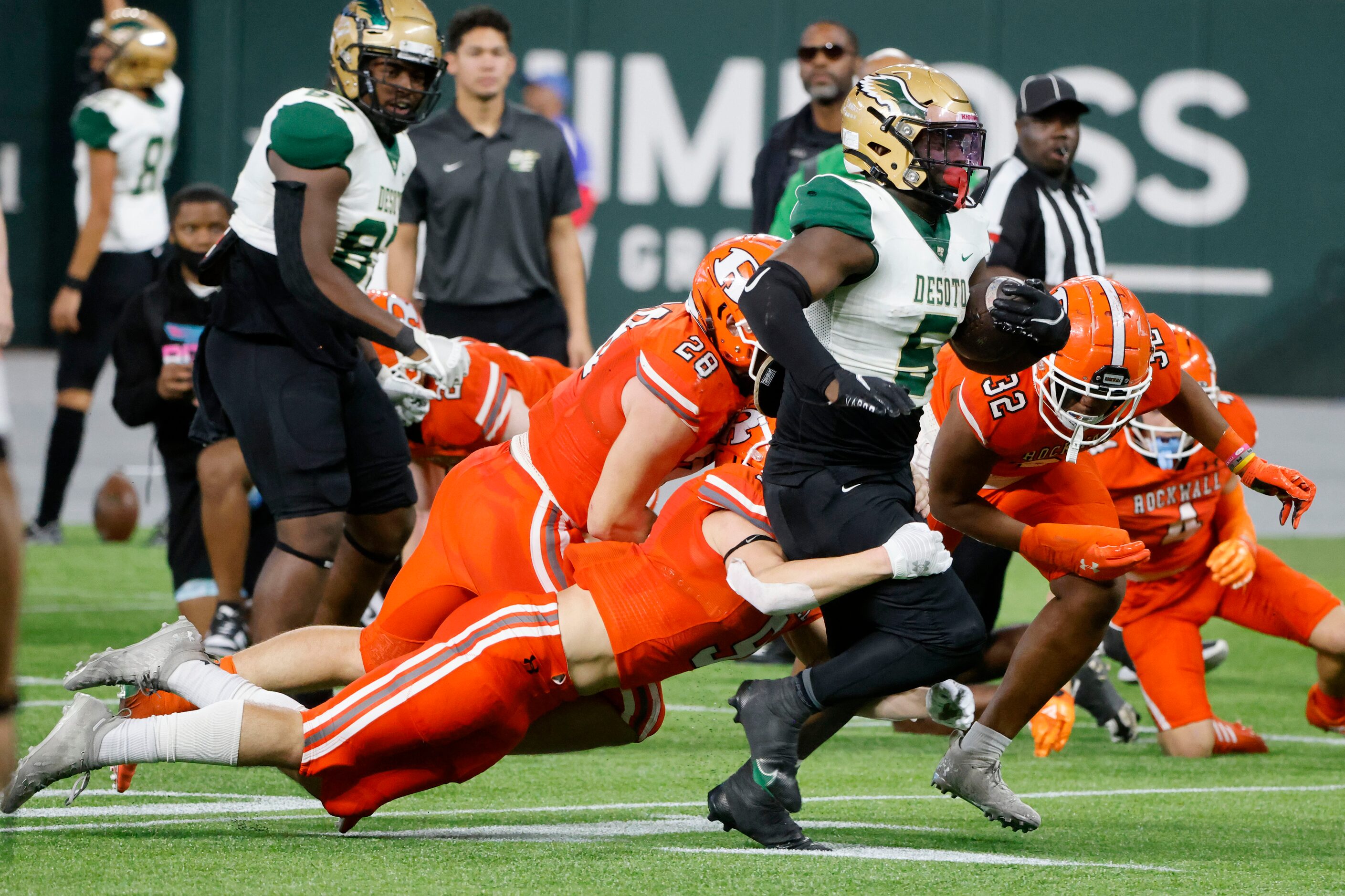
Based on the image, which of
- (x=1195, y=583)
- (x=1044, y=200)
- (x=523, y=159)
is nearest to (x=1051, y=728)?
(x=1195, y=583)

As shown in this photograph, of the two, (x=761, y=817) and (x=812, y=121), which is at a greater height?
(x=812, y=121)

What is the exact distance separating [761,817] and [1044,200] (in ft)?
11.4

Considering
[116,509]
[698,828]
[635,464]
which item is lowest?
[116,509]

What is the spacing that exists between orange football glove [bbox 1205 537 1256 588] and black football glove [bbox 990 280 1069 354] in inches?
66.6

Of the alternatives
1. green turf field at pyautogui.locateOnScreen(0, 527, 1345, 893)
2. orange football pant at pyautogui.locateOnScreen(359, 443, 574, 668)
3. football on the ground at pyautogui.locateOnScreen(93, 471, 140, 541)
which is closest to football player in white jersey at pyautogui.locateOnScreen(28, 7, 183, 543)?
football on the ground at pyautogui.locateOnScreen(93, 471, 140, 541)

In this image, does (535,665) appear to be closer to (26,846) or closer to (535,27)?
(26,846)

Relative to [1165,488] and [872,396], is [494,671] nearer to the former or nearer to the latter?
[872,396]

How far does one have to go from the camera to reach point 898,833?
4.29 m

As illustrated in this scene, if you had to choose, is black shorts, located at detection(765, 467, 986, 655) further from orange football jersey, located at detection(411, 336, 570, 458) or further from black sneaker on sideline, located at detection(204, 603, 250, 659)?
black sneaker on sideline, located at detection(204, 603, 250, 659)

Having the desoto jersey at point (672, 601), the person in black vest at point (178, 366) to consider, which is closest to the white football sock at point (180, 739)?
the desoto jersey at point (672, 601)

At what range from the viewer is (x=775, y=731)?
4.06m

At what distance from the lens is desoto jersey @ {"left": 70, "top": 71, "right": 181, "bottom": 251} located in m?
9.88

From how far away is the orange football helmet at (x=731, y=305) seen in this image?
4469mm

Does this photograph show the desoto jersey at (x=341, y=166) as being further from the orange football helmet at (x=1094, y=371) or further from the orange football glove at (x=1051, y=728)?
the orange football glove at (x=1051, y=728)
